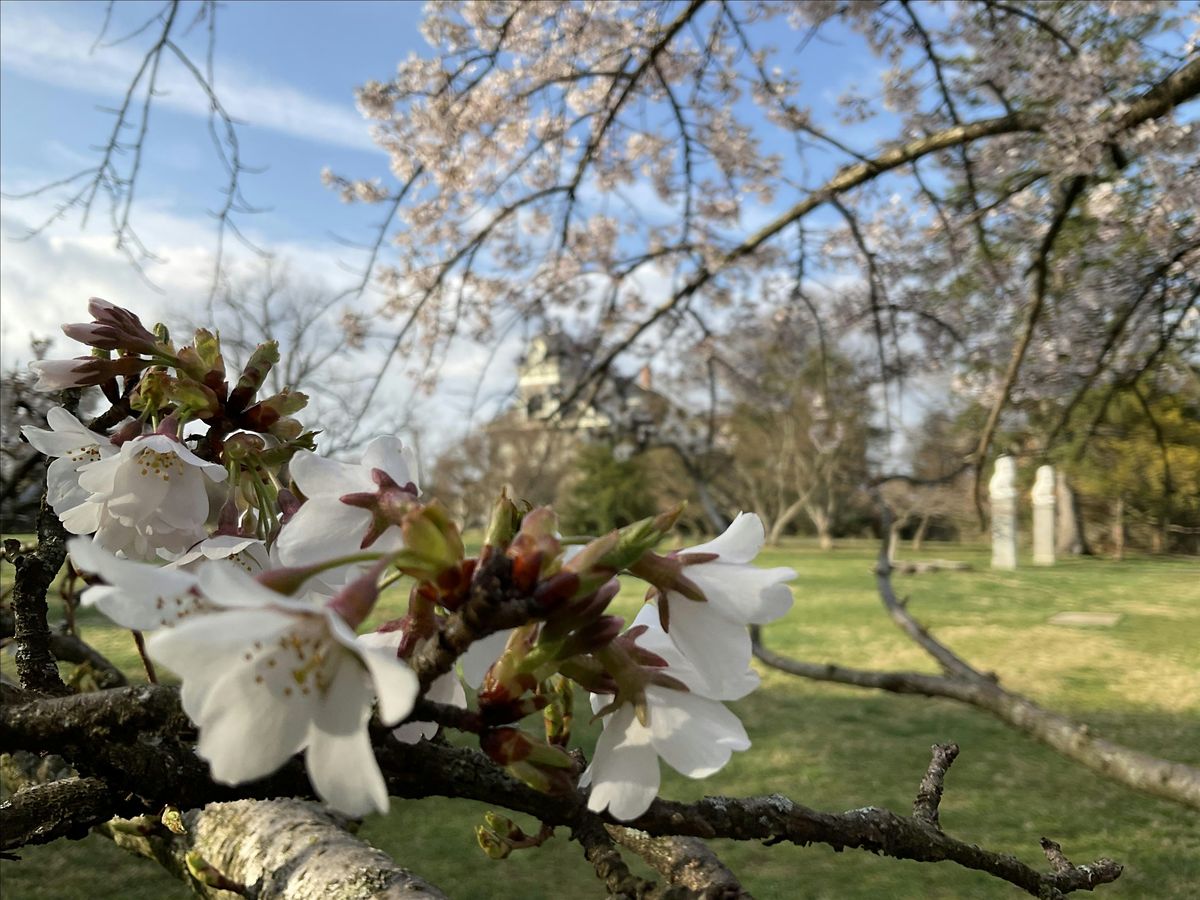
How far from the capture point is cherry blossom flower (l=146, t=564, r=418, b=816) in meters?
0.24

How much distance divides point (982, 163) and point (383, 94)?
2971 millimetres

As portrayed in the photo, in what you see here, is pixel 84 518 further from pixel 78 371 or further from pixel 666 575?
pixel 666 575

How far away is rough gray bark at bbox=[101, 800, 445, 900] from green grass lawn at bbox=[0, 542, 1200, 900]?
1.04m

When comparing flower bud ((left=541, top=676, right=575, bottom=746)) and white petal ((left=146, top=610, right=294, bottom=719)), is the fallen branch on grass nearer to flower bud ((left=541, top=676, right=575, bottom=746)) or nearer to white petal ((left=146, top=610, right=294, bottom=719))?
flower bud ((left=541, top=676, right=575, bottom=746))

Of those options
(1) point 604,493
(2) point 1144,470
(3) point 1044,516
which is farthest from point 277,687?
(1) point 604,493

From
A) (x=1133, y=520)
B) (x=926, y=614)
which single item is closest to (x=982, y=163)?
(x=926, y=614)

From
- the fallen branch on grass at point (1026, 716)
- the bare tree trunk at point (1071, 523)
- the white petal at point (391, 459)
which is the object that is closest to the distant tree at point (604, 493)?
the bare tree trunk at point (1071, 523)

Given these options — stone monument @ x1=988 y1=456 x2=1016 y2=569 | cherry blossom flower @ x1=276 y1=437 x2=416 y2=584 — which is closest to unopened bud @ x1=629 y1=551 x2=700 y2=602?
cherry blossom flower @ x1=276 y1=437 x2=416 y2=584

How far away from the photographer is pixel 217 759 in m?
0.25

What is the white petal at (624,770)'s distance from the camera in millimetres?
317

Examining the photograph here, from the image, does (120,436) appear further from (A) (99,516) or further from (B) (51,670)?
(B) (51,670)

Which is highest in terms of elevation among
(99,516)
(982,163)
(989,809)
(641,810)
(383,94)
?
(383,94)

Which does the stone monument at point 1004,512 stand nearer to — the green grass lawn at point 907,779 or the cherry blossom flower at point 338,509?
the green grass lawn at point 907,779

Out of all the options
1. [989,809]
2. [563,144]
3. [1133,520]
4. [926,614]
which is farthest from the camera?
[1133,520]
